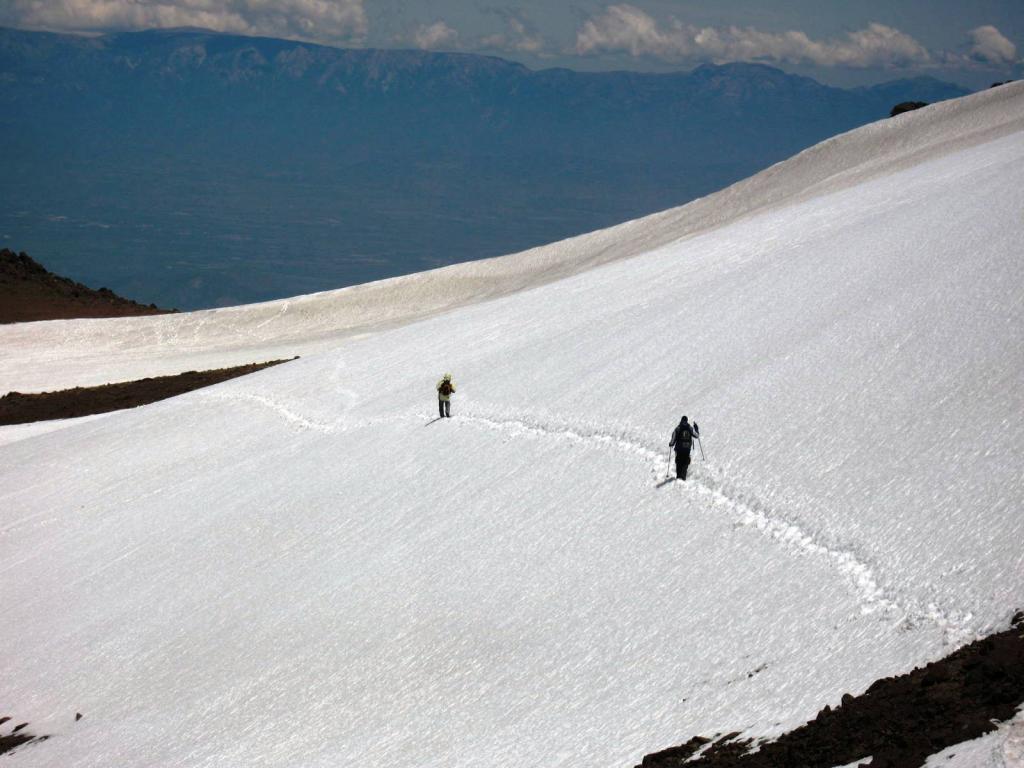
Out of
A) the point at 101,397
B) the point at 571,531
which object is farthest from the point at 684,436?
the point at 101,397

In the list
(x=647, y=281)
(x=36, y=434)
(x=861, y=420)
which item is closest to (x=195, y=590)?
(x=861, y=420)

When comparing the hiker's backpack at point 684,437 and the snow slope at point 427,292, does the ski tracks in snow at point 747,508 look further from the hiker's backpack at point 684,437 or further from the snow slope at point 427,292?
the snow slope at point 427,292

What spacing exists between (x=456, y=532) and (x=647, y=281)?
977 inches

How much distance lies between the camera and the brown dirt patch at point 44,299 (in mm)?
108500

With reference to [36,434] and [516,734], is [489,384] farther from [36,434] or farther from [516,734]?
[36,434]

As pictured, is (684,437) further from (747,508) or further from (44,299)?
(44,299)

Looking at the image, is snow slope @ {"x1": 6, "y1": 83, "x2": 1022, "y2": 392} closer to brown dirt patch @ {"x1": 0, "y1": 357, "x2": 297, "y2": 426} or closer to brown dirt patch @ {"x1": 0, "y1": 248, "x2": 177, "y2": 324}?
brown dirt patch @ {"x1": 0, "y1": 357, "x2": 297, "y2": 426}

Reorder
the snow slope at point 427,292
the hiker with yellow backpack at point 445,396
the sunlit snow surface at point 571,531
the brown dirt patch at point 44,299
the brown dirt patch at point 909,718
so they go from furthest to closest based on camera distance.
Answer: the brown dirt patch at point 44,299 → the snow slope at point 427,292 → the hiker with yellow backpack at point 445,396 → the sunlit snow surface at point 571,531 → the brown dirt patch at point 909,718

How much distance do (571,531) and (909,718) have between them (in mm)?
12531

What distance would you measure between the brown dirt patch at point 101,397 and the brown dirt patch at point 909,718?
5025cm

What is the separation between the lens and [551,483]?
28.8 m

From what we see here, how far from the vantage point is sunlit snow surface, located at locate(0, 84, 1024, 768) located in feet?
62.2

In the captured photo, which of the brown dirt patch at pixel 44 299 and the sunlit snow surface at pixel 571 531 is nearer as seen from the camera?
the sunlit snow surface at pixel 571 531

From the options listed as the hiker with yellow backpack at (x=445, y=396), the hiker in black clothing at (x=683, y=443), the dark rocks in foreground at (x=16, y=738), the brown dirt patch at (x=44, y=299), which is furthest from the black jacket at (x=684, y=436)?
the brown dirt patch at (x=44, y=299)
